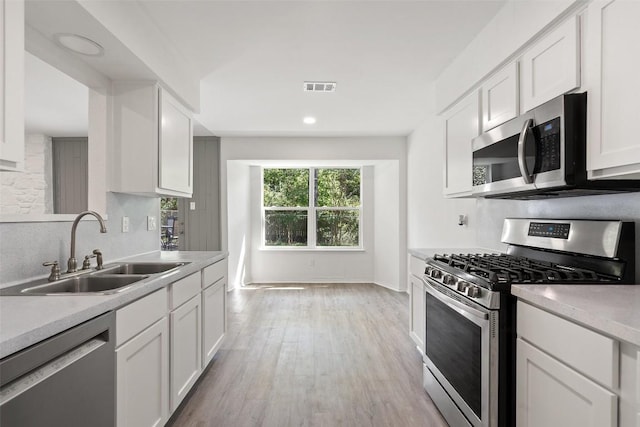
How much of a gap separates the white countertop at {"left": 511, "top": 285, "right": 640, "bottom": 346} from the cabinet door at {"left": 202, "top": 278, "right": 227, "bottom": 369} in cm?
197

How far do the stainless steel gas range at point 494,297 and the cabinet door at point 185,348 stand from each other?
1545 mm

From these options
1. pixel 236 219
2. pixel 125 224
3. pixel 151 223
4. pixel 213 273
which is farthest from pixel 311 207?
pixel 125 224

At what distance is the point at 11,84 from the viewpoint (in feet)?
3.91

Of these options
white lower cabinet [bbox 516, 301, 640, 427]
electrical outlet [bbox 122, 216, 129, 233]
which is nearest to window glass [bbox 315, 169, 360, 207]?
electrical outlet [bbox 122, 216, 129, 233]

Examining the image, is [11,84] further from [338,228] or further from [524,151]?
[338,228]

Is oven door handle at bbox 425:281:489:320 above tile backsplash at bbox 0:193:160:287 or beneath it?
beneath

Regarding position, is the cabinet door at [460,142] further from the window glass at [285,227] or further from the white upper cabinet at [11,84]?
the window glass at [285,227]

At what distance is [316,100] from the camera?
3682mm

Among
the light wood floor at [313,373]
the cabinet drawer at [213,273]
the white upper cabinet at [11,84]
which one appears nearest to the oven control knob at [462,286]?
the light wood floor at [313,373]

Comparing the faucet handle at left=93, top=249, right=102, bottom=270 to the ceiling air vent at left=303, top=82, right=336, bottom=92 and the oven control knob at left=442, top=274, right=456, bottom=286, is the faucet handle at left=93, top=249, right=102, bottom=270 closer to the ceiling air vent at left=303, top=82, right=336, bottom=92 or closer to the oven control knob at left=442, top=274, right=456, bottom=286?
the oven control knob at left=442, top=274, right=456, bottom=286

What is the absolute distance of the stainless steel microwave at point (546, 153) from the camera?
1441 mm

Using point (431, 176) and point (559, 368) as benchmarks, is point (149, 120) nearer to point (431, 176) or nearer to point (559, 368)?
point (559, 368)

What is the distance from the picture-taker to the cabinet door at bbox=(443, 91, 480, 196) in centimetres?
240

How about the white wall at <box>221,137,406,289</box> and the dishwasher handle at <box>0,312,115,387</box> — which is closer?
the dishwasher handle at <box>0,312,115,387</box>
